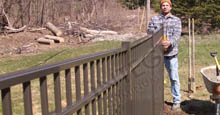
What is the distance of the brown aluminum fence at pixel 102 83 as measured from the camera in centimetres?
112

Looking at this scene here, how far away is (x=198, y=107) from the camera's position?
6090mm

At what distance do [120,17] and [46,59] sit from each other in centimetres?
1090

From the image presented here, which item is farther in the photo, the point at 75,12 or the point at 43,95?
the point at 75,12

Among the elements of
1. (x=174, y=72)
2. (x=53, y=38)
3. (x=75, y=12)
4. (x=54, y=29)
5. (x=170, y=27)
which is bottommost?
(x=53, y=38)

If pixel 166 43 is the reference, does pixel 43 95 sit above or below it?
above

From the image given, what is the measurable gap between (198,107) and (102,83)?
4.57 m

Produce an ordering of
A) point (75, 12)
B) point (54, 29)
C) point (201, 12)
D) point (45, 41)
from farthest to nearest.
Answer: point (75, 12) < point (201, 12) < point (54, 29) < point (45, 41)

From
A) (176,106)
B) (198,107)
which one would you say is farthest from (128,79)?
(198,107)

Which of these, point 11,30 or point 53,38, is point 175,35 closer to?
point 53,38

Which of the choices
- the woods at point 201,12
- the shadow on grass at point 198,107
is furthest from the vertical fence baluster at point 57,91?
the woods at point 201,12

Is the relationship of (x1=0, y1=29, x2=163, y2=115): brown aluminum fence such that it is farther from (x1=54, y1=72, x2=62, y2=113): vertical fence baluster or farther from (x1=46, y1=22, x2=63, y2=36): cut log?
(x1=46, y1=22, x2=63, y2=36): cut log

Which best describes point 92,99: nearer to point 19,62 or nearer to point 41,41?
point 19,62

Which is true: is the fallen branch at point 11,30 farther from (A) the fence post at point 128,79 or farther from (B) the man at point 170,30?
(A) the fence post at point 128,79

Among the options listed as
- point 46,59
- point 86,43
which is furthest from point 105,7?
point 46,59
